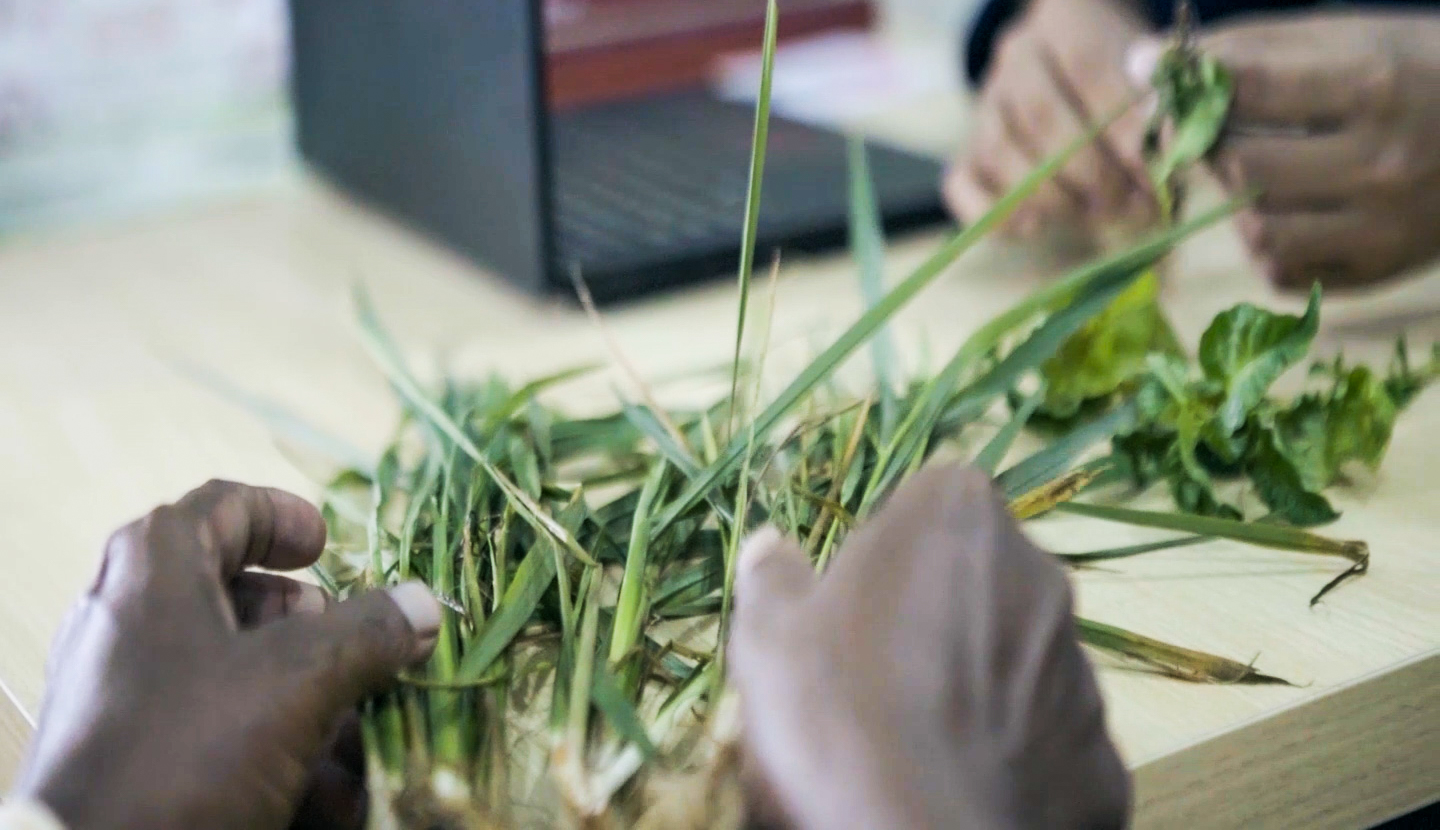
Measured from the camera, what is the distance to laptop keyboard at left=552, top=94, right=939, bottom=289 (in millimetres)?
969

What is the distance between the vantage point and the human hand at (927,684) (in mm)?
376

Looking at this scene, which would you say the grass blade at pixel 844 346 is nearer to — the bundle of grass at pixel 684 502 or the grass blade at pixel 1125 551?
the bundle of grass at pixel 684 502

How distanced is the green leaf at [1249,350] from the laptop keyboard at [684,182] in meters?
0.39

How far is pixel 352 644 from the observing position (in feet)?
1.41

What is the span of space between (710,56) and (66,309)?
668 millimetres

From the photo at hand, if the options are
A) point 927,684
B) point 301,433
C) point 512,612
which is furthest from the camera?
point 301,433

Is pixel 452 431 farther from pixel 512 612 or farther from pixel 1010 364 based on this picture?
pixel 1010 364

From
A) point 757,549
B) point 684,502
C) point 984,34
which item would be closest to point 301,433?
point 684,502

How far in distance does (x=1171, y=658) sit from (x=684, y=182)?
64 centimetres

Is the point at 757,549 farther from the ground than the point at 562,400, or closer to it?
farther from the ground

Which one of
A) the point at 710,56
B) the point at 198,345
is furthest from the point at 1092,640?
the point at 710,56

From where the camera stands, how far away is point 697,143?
1.16 meters

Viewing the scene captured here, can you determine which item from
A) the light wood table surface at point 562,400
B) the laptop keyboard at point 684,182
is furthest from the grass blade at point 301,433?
the laptop keyboard at point 684,182

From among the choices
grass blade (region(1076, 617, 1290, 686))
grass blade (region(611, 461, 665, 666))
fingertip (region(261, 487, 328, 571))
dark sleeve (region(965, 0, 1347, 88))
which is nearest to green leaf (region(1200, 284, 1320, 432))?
grass blade (region(1076, 617, 1290, 686))
